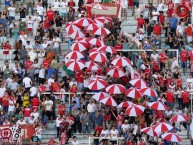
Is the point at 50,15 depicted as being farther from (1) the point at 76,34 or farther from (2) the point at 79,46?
(2) the point at 79,46

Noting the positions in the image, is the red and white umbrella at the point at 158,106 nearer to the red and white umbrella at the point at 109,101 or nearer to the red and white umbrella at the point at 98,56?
the red and white umbrella at the point at 109,101

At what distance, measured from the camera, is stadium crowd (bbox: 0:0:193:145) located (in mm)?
79438

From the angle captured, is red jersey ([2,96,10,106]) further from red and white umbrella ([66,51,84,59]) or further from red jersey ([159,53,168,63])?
red jersey ([159,53,168,63])

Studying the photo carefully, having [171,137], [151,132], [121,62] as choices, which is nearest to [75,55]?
[121,62]

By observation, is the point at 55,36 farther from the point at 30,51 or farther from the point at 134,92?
the point at 134,92

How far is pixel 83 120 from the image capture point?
3142 inches

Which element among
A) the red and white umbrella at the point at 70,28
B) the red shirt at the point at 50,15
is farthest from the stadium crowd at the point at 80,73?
the red and white umbrella at the point at 70,28

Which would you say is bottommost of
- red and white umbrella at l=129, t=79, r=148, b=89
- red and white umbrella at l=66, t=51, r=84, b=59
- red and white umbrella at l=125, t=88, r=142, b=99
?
red and white umbrella at l=125, t=88, r=142, b=99

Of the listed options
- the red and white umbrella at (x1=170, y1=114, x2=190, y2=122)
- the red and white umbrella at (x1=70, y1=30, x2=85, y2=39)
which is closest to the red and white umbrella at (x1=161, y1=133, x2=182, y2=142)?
the red and white umbrella at (x1=170, y1=114, x2=190, y2=122)

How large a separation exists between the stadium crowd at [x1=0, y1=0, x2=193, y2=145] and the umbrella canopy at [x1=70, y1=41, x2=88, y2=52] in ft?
1.98

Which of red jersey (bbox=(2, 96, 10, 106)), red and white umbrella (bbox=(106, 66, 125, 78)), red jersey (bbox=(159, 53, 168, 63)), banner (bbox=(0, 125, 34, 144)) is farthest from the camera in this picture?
red jersey (bbox=(159, 53, 168, 63))

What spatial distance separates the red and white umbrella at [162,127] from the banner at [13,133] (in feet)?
22.1

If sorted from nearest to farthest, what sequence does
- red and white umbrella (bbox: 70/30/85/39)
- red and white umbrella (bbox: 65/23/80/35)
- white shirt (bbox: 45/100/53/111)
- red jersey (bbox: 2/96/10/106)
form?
white shirt (bbox: 45/100/53/111), red jersey (bbox: 2/96/10/106), red and white umbrella (bbox: 65/23/80/35), red and white umbrella (bbox: 70/30/85/39)

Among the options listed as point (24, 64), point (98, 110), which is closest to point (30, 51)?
point (24, 64)
